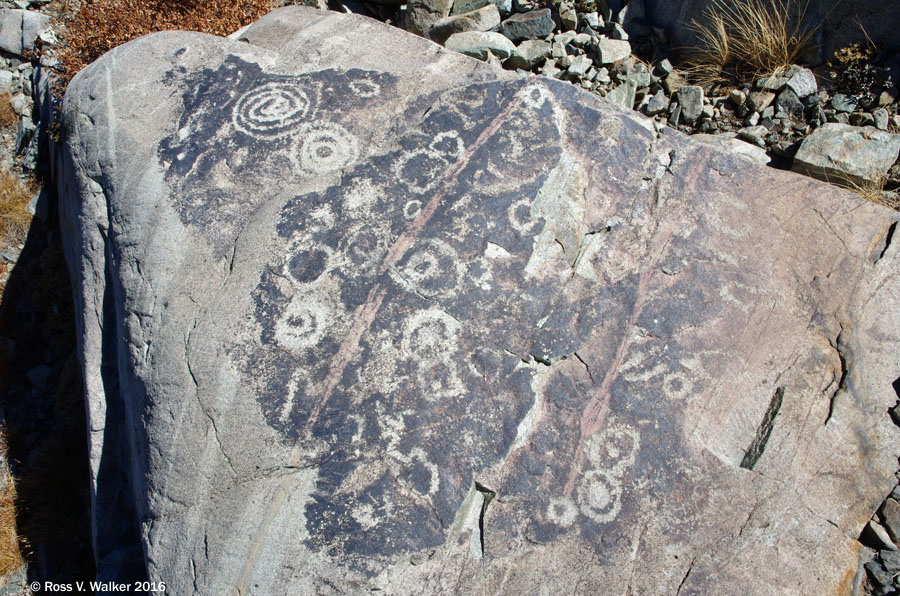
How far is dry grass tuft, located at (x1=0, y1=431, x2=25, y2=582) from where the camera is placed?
2801mm

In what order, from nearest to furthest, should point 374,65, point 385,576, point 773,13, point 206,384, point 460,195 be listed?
point 385,576 → point 206,384 → point 460,195 → point 374,65 → point 773,13

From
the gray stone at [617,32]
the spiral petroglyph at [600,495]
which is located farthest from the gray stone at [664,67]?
the spiral petroglyph at [600,495]

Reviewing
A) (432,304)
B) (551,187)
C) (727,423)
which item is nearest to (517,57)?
(551,187)

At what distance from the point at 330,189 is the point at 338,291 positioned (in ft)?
1.21

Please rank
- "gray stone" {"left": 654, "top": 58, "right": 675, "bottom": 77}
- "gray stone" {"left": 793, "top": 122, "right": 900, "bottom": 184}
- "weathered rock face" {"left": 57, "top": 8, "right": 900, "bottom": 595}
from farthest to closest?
"gray stone" {"left": 654, "top": 58, "right": 675, "bottom": 77} < "gray stone" {"left": 793, "top": 122, "right": 900, "bottom": 184} < "weathered rock face" {"left": 57, "top": 8, "right": 900, "bottom": 595}

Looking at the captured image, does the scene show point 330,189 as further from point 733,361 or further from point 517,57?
point 517,57

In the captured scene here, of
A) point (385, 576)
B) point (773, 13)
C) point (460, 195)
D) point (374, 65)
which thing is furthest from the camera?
point (773, 13)

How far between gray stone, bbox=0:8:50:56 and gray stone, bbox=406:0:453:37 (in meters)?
2.16

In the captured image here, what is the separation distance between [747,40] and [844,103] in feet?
1.95

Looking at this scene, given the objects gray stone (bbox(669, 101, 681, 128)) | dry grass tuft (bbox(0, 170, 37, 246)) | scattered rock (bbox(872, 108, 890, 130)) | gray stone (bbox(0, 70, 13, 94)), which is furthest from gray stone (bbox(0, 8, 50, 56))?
scattered rock (bbox(872, 108, 890, 130))

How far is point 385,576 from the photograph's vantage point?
5.67 feet

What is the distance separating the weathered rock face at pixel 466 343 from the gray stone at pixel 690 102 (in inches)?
51.8

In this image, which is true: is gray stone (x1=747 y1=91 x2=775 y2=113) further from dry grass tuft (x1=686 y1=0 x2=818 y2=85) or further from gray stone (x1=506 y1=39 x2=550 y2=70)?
gray stone (x1=506 y1=39 x2=550 y2=70)

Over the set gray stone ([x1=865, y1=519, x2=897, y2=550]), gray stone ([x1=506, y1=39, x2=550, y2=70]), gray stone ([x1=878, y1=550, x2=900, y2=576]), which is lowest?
gray stone ([x1=878, y1=550, x2=900, y2=576])
